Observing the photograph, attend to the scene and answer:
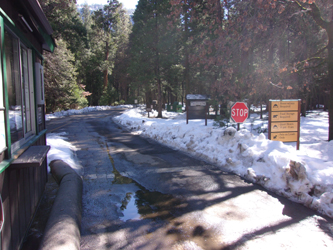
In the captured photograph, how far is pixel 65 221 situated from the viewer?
11.9 ft

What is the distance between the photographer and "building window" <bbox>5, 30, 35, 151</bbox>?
364 centimetres

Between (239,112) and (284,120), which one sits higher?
(239,112)

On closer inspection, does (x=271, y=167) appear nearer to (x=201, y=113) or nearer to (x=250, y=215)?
(x=250, y=215)

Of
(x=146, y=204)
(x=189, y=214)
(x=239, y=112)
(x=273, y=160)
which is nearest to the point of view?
(x=189, y=214)

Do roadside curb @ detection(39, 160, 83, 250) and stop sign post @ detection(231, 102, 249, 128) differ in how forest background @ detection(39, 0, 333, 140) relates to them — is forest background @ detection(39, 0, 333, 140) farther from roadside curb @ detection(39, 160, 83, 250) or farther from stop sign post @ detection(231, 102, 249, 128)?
roadside curb @ detection(39, 160, 83, 250)

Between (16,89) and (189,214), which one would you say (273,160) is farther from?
(16,89)

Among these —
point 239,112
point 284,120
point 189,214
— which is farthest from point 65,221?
point 284,120

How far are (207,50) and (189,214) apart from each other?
20.7ft

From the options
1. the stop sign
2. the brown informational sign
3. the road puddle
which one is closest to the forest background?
the stop sign

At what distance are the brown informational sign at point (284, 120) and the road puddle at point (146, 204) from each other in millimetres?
4621

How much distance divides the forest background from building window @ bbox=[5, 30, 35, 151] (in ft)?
17.2

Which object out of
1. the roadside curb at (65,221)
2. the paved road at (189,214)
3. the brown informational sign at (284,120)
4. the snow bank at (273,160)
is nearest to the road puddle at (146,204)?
the paved road at (189,214)

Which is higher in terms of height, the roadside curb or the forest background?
the forest background

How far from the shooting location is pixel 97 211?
4.60 meters
